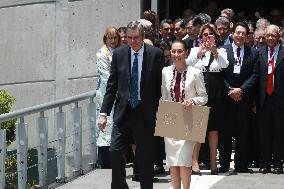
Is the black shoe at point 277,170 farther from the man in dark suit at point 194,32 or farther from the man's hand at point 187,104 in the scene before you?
the man's hand at point 187,104

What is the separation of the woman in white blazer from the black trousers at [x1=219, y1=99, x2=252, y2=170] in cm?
237

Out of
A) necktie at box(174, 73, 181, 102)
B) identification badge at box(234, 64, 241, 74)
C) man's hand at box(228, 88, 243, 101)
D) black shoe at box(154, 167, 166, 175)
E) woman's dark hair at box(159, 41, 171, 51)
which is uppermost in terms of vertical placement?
woman's dark hair at box(159, 41, 171, 51)

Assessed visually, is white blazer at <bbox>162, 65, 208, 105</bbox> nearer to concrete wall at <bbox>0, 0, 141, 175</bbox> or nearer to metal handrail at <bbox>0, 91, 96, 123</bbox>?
metal handrail at <bbox>0, 91, 96, 123</bbox>

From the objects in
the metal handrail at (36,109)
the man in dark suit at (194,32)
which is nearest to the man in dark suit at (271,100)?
the man in dark suit at (194,32)

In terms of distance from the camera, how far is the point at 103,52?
45.0 feet

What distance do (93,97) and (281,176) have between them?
3020 mm

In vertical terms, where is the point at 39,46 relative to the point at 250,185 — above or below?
Result: above

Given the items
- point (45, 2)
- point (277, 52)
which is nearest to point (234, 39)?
point (277, 52)

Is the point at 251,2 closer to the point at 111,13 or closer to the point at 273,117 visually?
the point at 111,13

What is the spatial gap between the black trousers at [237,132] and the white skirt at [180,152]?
8.00 ft

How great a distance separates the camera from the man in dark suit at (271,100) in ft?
43.3

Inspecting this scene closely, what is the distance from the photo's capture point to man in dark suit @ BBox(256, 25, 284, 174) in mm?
13195

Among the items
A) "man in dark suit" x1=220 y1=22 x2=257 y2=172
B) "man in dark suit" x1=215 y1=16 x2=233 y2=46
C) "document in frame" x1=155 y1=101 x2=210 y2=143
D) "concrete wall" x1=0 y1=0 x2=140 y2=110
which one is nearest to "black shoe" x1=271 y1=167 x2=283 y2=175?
"man in dark suit" x1=220 y1=22 x2=257 y2=172

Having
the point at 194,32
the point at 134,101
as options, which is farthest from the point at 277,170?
the point at 134,101
